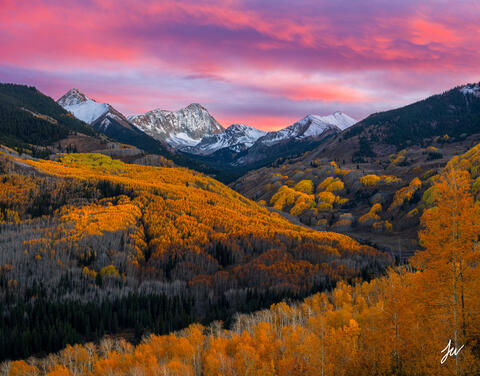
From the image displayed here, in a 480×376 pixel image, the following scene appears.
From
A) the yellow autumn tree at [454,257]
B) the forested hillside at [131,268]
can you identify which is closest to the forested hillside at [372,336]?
the yellow autumn tree at [454,257]

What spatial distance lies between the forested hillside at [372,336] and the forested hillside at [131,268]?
1071 cm

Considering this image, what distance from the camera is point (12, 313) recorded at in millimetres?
96875

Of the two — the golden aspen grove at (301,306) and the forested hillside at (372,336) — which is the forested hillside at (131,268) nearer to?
the golden aspen grove at (301,306)

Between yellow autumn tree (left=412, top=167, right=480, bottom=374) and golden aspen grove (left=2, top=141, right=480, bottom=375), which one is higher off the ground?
yellow autumn tree (left=412, top=167, right=480, bottom=374)

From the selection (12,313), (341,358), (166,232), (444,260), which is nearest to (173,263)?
(166,232)

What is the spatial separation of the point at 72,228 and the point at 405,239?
17913 cm

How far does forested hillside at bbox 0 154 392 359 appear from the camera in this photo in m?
99.9

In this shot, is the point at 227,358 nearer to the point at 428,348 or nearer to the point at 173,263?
the point at 428,348

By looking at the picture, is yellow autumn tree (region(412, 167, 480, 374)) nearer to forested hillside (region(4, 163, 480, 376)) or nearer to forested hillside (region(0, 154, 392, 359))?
forested hillside (region(4, 163, 480, 376))

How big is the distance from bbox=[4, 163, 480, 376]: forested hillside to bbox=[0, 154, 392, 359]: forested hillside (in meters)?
10.7

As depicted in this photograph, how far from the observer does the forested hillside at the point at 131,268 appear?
99.9m

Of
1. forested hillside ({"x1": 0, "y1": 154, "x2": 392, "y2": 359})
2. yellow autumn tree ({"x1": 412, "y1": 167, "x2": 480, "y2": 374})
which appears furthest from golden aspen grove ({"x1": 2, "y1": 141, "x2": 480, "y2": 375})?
forested hillside ({"x1": 0, "y1": 154, "x2": 392, "y2": 359})

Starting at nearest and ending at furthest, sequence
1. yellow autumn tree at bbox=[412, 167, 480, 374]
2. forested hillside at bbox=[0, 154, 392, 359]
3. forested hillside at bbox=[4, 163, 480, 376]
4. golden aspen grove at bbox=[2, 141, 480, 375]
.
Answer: yellow autumn tree at bbox=[412, 167, 480, 374], forested hillside at bbox=[4, 163, 480, 376], golden aspen grove at bbox=[2, 141, 480, 375], forested hillside at bbox=[0, 154, 392, 359]

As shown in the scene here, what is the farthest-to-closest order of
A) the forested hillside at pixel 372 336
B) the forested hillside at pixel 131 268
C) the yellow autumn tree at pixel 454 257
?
the forested hillside at pixel 131 268 → the forested hillside at pixel 372 336 → the yellow autumn tree at pixel 454 257
